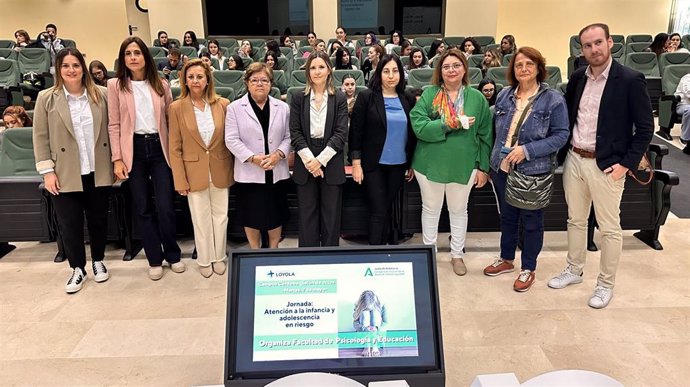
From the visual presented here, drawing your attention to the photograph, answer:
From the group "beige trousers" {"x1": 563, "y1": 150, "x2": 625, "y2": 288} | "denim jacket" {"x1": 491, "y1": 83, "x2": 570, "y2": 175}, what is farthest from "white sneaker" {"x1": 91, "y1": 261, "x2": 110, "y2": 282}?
"beige trousers" {"x1": 563, "y1": 150, "x2": 625, "y2": 288}

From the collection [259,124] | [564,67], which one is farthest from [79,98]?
[564,67]

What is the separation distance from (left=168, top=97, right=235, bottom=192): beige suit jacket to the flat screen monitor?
5.78 feet

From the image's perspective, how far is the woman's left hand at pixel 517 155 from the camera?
276 centimetres

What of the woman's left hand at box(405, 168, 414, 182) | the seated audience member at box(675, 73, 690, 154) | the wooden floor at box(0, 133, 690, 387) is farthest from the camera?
the seated audience member at box(675, 73, 690, 154)

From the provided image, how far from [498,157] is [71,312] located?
8.46ft

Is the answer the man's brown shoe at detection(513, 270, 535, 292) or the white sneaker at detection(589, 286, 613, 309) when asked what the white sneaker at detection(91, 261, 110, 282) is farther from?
the white sneaker at detection(589, 286, 613, 309)

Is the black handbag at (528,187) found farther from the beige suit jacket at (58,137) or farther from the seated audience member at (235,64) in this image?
the seated audience member at (235,64)

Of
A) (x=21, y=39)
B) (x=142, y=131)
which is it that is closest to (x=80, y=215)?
(x=142, y=131)

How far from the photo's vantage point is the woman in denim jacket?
272cm

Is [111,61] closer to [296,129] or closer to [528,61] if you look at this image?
[296,129]

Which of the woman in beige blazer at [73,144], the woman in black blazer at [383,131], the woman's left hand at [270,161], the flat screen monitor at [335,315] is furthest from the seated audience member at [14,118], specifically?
the flat screen monitor at [335,315]

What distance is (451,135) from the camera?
2.96m

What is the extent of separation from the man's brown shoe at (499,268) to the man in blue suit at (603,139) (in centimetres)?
41

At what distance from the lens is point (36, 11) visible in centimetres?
1248
